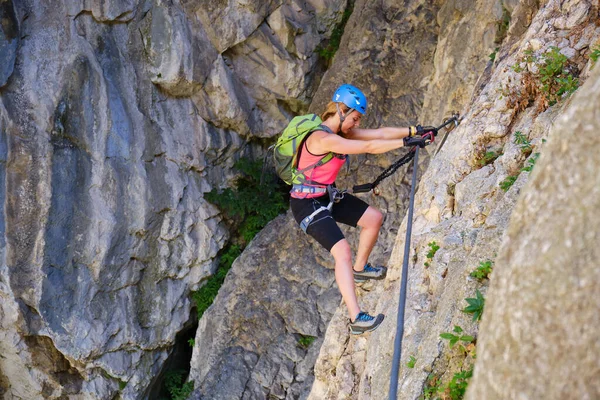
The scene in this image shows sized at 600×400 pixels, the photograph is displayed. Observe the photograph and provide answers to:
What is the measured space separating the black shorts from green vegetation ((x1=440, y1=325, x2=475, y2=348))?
74.2 inches

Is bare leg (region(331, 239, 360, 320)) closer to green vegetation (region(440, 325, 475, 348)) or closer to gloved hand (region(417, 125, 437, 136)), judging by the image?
gloved hand (region(417, 125, 437, 136))

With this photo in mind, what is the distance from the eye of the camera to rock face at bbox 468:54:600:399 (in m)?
1.38

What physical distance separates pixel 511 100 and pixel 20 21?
272 inches

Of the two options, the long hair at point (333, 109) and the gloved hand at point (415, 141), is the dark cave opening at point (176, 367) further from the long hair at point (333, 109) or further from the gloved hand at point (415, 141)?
the gloved hand at point (415, 141)

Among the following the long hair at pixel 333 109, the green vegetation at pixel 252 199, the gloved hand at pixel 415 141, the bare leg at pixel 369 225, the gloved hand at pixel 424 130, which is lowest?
the bare leg at pixel 369 225

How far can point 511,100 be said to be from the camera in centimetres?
502

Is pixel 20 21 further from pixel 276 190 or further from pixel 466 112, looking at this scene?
pixel 466 112

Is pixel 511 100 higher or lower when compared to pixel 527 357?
higher

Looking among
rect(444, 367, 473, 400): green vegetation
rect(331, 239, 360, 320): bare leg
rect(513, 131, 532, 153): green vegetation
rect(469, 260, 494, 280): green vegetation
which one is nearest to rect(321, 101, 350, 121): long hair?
rect(331, 239, 360, 320): bare leg

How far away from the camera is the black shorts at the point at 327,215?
16.1 ft

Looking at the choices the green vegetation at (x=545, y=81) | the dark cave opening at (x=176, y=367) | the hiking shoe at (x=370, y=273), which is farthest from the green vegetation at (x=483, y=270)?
the dark cave opening at (x=176, y=367)

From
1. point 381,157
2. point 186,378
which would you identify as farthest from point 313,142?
point 186,378

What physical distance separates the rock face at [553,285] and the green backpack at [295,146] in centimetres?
338

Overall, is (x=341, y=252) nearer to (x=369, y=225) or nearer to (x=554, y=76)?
(x=369, y=225)
